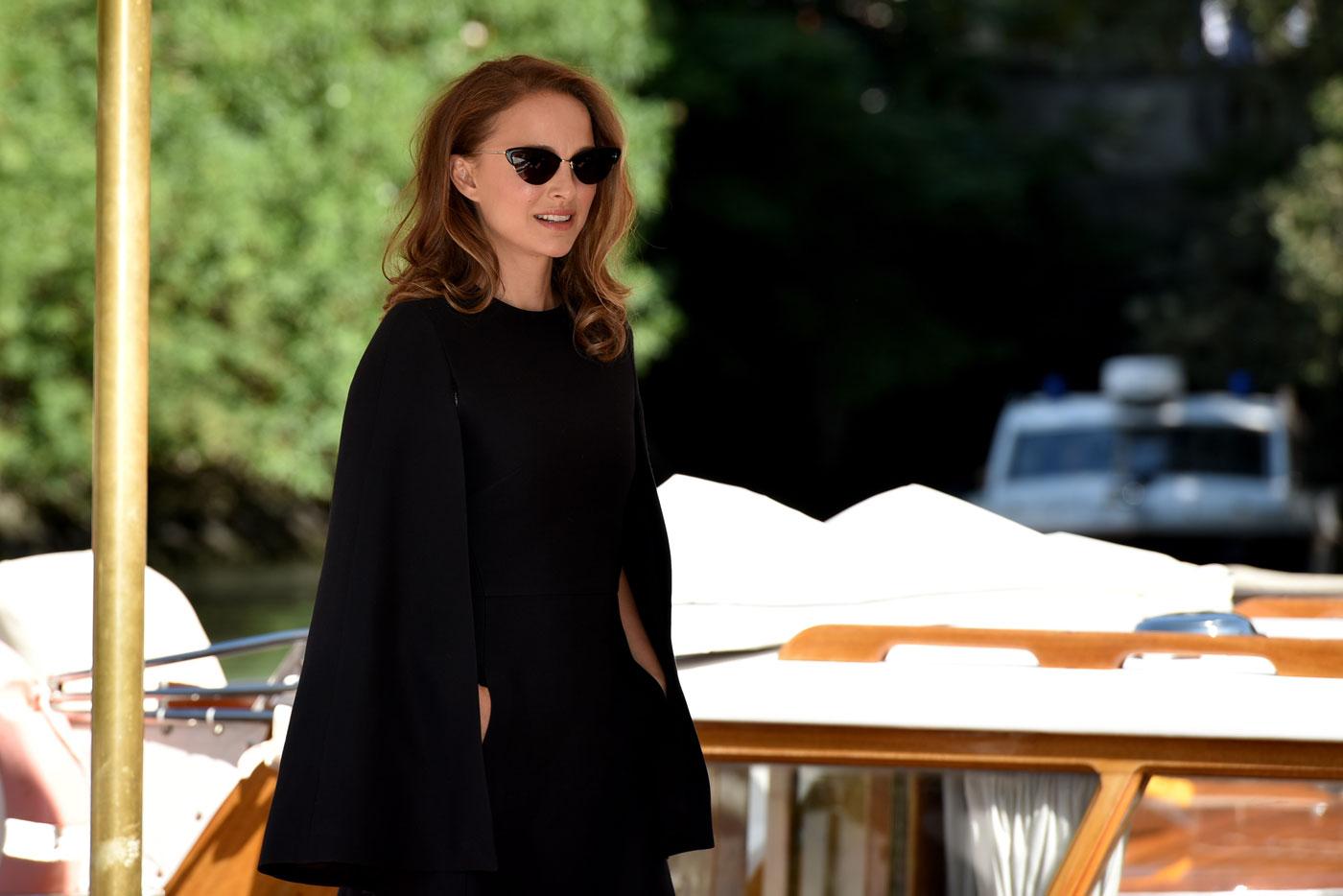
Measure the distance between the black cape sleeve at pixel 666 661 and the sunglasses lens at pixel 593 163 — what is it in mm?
162

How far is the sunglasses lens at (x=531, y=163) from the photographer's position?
2.01 metres

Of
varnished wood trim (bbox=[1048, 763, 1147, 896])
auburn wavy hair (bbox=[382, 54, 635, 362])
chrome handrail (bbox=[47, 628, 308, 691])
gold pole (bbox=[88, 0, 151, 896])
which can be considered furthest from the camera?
chrome handrail (bbox=[47, 628, 308, 691])

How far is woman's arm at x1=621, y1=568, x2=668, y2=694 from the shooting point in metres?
2.04

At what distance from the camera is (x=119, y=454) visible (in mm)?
1700

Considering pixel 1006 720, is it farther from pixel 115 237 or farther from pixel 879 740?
pixel 115 237

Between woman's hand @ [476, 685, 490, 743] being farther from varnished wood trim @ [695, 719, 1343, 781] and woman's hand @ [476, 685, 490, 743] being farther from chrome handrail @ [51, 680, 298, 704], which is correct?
chrome handrail @ [51, 680, 298, 704]

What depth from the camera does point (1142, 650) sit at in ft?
7.84

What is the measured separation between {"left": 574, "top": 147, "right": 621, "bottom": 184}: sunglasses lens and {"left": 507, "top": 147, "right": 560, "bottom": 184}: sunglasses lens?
0.04 metres

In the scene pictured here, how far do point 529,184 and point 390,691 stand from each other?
0.54 m

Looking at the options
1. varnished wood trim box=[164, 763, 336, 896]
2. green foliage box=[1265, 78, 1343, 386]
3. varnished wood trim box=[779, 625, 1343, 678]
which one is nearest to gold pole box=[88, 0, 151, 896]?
varnished wood trim box=[164, 763, 336, 896]

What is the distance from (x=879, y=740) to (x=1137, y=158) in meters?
29.3

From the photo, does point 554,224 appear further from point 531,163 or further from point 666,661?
point 666,661

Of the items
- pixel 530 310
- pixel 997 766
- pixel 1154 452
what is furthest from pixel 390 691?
pixel 1154 452

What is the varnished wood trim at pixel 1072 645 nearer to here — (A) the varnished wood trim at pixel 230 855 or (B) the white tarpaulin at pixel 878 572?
(B) the white tarpaulin at pixel 878 572
